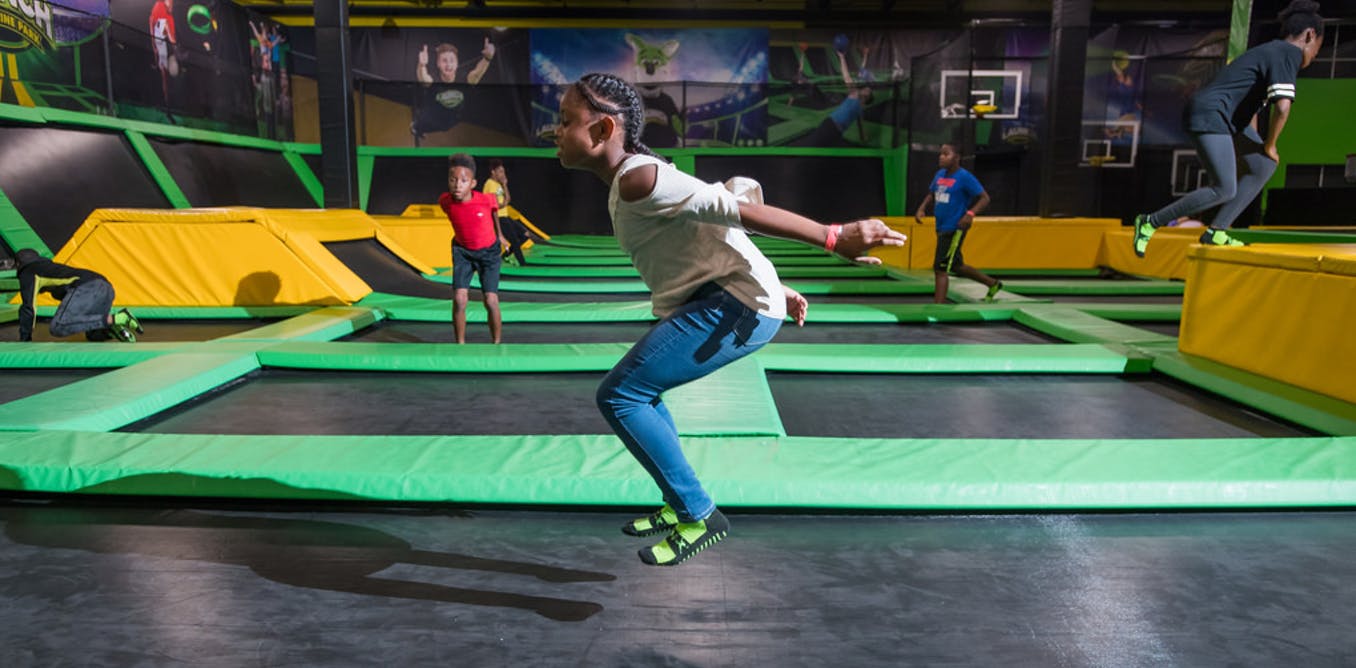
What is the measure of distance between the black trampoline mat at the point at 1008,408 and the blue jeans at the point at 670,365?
1222 millimetres

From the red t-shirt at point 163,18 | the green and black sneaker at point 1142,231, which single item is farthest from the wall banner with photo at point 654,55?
the green and black sneaker at point 1142,231

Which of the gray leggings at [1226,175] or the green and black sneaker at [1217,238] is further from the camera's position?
the green and black sneaker at [1217,238]

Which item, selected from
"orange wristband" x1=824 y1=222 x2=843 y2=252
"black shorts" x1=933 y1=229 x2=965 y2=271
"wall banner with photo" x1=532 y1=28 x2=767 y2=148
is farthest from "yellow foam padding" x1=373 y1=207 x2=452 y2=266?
"orange wristband" x1=824 y1=222 x2=843 y2=252

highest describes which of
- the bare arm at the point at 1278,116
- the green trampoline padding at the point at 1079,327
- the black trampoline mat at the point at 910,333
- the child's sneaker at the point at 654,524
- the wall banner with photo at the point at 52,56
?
the wall banner with photo at the point at 52,56

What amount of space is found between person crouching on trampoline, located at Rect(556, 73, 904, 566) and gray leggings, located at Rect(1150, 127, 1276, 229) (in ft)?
9.62

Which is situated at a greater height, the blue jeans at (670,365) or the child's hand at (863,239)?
the child's hand at (863,239)

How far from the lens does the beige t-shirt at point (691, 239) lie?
4.78 feet

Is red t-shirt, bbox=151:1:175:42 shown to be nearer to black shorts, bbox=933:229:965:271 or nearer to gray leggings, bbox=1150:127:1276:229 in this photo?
black shorts, bbox=933:229:965:271

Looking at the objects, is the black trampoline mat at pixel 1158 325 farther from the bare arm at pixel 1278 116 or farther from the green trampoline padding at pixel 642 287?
the green trampoline padding at pixel 642 287

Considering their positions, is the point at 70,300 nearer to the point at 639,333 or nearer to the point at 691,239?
the point at 639,333

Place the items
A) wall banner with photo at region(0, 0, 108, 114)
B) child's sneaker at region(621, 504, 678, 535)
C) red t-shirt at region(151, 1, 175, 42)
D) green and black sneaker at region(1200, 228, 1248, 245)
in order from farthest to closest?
1. red t-shirt at region(151, 1, 175, 42)
2. wall banner with photo at region(0, 0, 108, 114)
3. green and black sneaker at region(1200, 228, 1248, 245)
4. child's sneaker at region(621, 504, 678, 535)

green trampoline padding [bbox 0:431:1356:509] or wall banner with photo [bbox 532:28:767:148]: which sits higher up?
wall banner with photo [bbox 532:28:767:148]

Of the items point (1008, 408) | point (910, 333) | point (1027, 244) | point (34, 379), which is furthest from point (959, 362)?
point (1027, 244)

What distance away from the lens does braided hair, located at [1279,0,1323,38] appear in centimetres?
335
